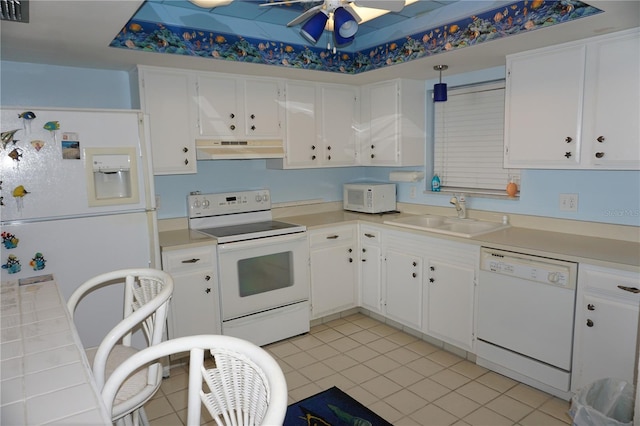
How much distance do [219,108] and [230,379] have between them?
2679mm

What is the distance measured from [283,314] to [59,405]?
2637 millimetres

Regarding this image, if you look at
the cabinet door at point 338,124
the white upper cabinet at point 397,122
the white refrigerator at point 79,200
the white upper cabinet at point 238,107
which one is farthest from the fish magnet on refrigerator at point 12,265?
the white upper cabinet at point 397,122

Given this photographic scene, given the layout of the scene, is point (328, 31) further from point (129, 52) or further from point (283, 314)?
point (283, 314)

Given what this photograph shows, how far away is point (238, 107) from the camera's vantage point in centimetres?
355

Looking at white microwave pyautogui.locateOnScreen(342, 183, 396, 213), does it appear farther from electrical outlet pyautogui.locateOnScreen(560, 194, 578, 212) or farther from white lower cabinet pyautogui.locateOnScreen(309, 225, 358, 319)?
electrical outlet pyautogui.locateOnScreen(560, 194, 578, 212)

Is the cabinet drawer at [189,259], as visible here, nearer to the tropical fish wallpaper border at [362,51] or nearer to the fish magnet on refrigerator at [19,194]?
the fish magnet on refrigerator at [19,194]

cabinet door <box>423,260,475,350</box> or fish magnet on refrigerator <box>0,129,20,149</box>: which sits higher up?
fish magnet on refrigerator <box>0,129,20,149</box>

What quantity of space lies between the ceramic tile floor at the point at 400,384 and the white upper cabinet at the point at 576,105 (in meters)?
1.50

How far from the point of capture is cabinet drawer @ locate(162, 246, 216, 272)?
3051 mm

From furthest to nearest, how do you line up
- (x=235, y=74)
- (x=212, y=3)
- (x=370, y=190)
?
(x=370, y=190) → (x=235, y=74) → (x=212, y=3)

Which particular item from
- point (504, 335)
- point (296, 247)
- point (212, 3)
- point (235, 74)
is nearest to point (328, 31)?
point (235, 74)

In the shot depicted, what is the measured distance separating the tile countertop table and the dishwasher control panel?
8.04ft

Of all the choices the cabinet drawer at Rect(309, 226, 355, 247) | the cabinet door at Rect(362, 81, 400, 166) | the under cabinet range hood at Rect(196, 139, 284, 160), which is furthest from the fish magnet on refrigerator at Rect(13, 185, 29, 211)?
the cabinet door at Rect(362, 81, 400, 166)

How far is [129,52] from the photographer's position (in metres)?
2.79
